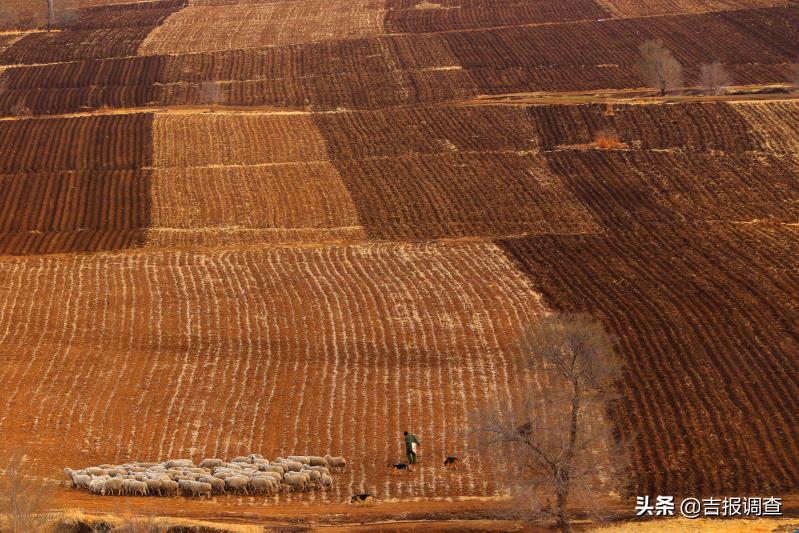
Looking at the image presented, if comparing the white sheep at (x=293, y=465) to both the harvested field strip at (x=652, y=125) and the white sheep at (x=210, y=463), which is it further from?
the harvested field strip at (x=652, y=125)

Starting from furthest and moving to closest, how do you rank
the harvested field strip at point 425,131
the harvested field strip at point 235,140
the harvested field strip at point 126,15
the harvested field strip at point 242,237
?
the harvested field strip at point 126,15
the harvested field strip at point 425,131
the harvested field strip at point 235,140
the harvested field strip at point 242,237

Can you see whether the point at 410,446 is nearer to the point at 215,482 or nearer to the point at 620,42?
the point at 215,482

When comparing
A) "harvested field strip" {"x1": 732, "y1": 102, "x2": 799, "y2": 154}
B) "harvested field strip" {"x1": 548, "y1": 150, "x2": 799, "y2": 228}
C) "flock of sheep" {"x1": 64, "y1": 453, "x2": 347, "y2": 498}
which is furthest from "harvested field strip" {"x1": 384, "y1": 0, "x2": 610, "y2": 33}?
"flock of sheep" {"x1": 64, "y1": 453, "x2": 347, "y2": 498}

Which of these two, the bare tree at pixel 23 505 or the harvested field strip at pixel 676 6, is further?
the harvested field strip at pixel 676 6

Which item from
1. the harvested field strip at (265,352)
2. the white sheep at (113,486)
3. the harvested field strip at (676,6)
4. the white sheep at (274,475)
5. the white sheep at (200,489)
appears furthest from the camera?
the harvested field strip at (676,6)

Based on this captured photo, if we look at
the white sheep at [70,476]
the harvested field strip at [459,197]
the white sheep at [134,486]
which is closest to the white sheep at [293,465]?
the white sheep at [134,486]

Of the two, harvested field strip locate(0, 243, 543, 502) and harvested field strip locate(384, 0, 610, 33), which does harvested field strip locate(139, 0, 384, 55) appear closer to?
harvested field strip locate(384, 0, 610, 33)

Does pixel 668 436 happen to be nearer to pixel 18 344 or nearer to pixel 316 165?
pixel 18 344
